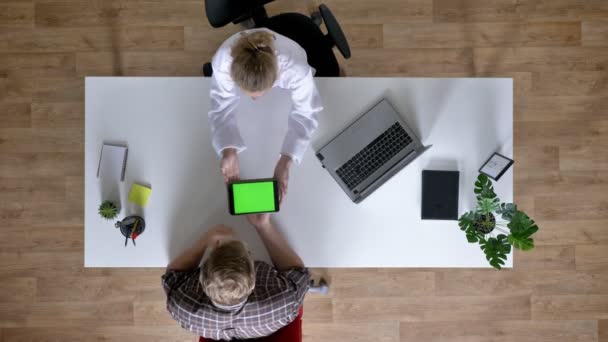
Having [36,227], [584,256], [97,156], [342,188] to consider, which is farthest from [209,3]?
[584,256]

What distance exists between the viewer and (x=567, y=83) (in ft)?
8.02

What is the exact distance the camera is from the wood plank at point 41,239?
244cm

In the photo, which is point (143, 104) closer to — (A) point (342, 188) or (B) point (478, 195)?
(A) point (342, 188)

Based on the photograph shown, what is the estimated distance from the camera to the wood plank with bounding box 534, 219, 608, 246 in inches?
96.1

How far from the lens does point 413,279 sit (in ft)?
7.97

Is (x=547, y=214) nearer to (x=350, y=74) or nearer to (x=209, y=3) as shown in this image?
(x=350, y=74)

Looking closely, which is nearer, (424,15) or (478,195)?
(478,195)

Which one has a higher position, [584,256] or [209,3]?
[209,3]

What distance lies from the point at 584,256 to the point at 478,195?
53.2 inches

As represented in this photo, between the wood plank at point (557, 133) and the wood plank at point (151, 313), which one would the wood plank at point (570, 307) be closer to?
the wood plank at point (557, 133)

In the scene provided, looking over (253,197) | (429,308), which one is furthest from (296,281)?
(429,308)

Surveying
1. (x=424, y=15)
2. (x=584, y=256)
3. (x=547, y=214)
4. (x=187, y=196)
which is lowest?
(x=584, y=256)

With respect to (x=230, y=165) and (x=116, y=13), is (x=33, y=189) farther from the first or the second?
(x=230, y=165)

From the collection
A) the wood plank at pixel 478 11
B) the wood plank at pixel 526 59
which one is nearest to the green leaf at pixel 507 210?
the wood plank at pixel 526 59
